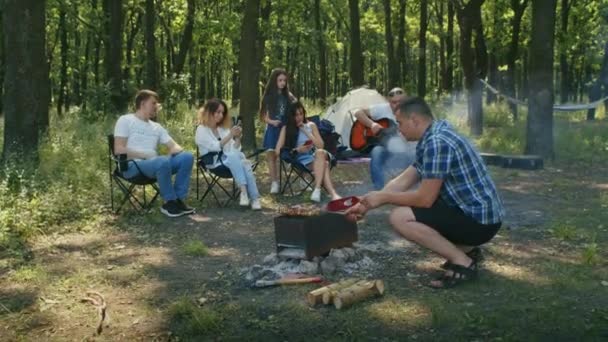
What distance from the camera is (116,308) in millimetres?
4180

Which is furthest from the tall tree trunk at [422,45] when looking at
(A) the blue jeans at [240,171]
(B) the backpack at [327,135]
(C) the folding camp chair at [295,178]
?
(A) the blue jeans at [240,171]

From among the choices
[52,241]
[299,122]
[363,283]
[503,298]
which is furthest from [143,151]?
[503,298]

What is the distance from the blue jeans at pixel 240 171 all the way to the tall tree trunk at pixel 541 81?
526cm

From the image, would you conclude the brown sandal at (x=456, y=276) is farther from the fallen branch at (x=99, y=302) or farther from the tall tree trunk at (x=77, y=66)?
the tall tree trunk at (x=77, y=66)

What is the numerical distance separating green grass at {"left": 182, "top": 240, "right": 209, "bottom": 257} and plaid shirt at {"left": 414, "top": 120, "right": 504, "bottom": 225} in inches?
81.3

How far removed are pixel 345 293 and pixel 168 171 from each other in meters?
3.40

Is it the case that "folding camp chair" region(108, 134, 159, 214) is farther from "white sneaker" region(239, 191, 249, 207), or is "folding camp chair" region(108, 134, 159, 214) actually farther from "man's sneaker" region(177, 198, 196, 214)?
"white sneaker" region(239, 191, 249, 207)

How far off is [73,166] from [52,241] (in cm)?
257

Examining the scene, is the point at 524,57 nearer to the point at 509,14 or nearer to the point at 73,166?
the point at 509,14

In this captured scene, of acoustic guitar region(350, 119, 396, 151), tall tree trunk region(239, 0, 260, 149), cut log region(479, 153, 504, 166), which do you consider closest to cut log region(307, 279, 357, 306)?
acoustic guitar region(350, 119, 396, 151)

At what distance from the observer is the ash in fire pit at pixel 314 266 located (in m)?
4.68

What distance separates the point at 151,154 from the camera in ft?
23.0

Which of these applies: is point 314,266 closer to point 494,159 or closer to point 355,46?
point 494,159

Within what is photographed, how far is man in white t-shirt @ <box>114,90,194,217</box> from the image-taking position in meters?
6.85
